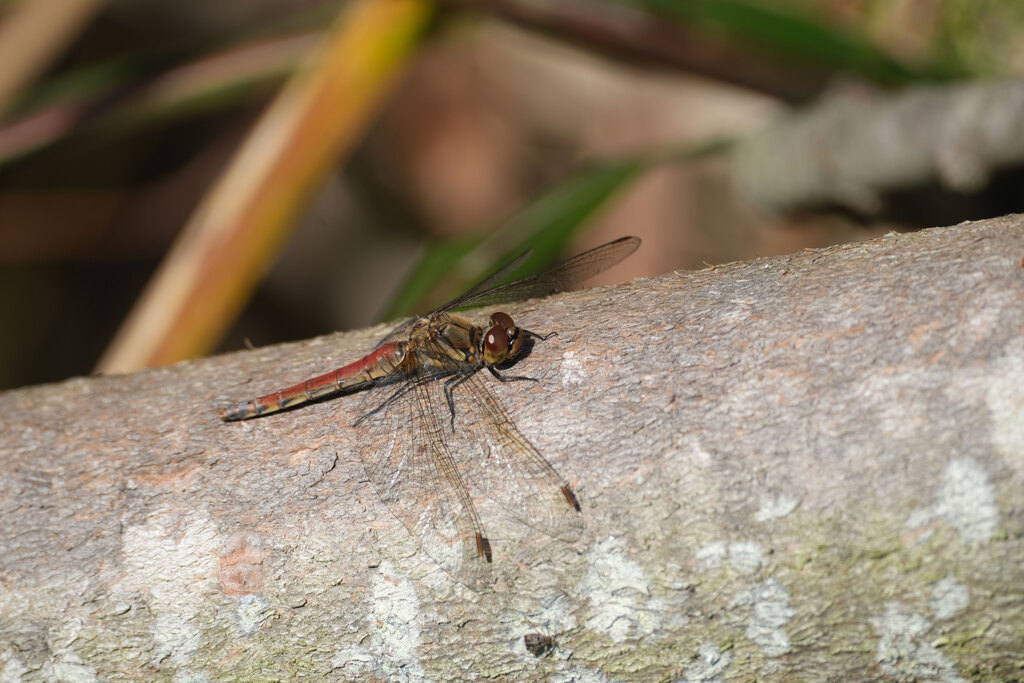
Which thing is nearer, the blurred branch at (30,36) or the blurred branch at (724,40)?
the blurred branch at (724,40)

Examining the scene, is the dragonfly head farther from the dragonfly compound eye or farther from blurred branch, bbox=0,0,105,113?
blurred branch, bbox=0,0,105,113

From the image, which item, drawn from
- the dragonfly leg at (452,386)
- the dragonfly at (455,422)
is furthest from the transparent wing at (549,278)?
the dragonfly leg at (452,386)

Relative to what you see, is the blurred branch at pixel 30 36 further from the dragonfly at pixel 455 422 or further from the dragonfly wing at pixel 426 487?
the dragonfly wing at pixel 426 487

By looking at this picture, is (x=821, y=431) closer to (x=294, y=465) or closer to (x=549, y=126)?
(x=294, y=465)

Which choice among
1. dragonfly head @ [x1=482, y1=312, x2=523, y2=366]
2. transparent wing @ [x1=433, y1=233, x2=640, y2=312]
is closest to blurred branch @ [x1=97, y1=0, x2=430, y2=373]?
transparent wing @ [x1=433, y1=233, x2=640, y2=312]

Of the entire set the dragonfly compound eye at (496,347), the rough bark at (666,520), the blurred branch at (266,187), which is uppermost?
the blurred branch at (266,187)

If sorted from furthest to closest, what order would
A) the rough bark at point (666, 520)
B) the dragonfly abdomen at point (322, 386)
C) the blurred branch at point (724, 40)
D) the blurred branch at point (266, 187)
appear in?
the blurred branch at point (724, 40) → the blurred branch at point (266, 187) → the dragonfly abdomen at point (322, 386) → the rough bark at point (666, 520)

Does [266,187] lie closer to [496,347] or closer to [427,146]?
[496,347]

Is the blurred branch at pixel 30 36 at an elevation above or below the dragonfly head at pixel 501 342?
above
